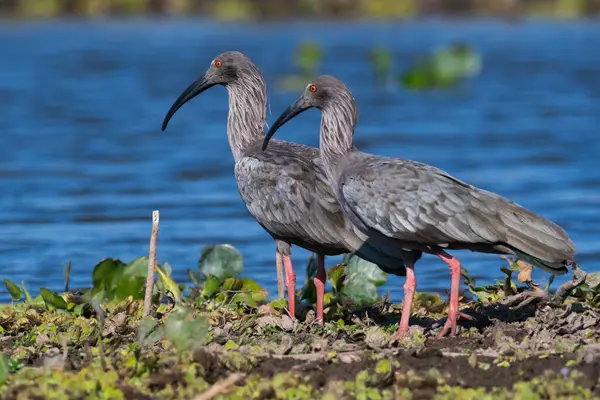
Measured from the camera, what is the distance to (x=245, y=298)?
8.90 meters

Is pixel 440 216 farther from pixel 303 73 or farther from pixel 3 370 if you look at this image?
pixel 303 73

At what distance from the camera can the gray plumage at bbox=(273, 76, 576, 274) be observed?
7426 mm

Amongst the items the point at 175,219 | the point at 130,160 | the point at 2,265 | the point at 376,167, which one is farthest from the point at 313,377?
the point at 130,160

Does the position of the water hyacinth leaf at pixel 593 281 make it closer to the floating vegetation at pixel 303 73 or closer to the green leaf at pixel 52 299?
the green leaf at pixel 52 299

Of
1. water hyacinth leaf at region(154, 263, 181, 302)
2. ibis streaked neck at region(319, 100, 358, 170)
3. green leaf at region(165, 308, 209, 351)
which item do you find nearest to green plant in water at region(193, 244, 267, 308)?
water hyacinth leaf at region(154, 263, 181, 302)

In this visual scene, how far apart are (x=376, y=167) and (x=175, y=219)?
6134mm

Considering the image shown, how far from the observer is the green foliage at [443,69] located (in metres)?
27.4

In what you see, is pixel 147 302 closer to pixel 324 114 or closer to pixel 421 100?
pixel 324 114

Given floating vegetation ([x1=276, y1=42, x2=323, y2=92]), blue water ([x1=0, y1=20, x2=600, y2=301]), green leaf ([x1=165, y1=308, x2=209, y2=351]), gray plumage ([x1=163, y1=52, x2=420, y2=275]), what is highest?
gray plumage ([x1=163, y1=52, x2=420, y2=275])

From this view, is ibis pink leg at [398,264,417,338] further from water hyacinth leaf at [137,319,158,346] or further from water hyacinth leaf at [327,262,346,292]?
water hyacinth leaf at [137,319,158,346]

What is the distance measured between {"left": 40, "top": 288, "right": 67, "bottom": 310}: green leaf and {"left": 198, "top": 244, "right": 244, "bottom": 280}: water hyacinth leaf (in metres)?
1.36

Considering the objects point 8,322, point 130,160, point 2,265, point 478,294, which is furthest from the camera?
point 130,160

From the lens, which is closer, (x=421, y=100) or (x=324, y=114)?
(x=324, y=114)

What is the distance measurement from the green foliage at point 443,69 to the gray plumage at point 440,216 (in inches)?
766
